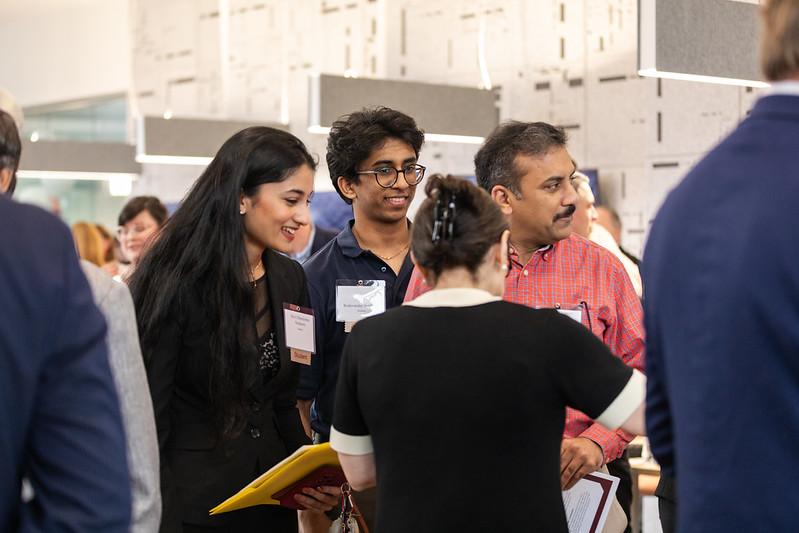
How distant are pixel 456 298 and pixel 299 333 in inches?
33.7

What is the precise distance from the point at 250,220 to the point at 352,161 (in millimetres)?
509

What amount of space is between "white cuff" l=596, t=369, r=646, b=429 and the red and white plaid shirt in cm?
72

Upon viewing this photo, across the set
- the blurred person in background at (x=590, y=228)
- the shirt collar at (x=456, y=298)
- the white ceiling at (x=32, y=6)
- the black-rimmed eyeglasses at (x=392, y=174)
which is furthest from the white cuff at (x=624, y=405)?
the white ceiling at (x=32, y=6)

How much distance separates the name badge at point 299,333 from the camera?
106 inches

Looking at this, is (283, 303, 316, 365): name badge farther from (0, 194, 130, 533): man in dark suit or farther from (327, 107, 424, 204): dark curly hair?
(0, 194, 130, 533): man in dark suit

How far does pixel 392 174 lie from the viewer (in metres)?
3.09

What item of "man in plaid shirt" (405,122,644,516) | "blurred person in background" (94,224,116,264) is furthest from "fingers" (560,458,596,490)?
"blurred person in background" (94,224,116,264)

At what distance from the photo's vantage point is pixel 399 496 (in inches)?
75.5

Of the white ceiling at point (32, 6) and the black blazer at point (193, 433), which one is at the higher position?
the white ceiling at point (32, 6)

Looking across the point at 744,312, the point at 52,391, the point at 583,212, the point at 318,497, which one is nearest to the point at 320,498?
the point at 318,497

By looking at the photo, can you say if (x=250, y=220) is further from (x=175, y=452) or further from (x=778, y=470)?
(x=778, y=470)

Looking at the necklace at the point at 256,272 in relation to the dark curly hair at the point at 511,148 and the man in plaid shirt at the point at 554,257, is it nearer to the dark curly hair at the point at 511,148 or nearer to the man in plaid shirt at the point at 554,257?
the man in plaid shirt at the point at 554,257

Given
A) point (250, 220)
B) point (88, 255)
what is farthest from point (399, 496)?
point (88, 255)

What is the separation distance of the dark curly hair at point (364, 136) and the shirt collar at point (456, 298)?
1.20 meters
